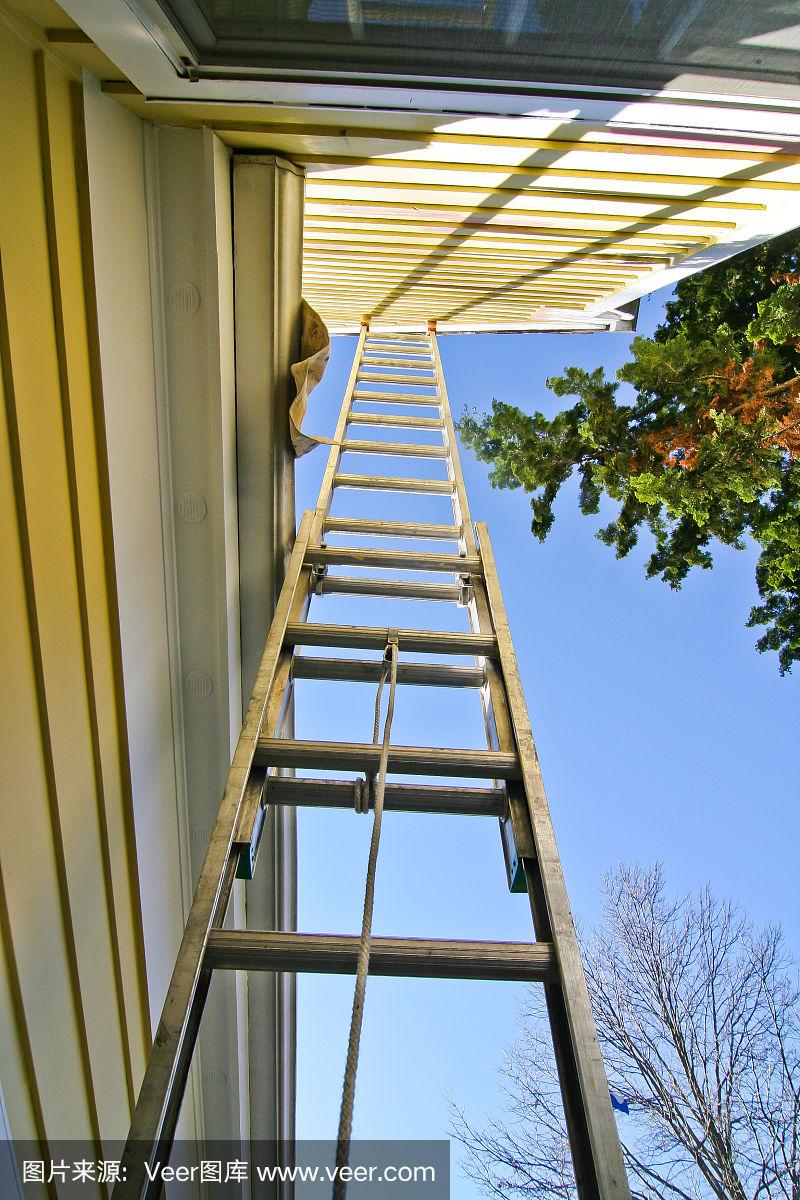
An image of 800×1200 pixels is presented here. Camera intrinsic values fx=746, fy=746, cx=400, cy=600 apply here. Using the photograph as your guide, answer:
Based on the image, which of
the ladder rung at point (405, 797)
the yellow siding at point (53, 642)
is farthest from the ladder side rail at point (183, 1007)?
the yellow siding at point (53, 642)

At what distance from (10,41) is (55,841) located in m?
2.10

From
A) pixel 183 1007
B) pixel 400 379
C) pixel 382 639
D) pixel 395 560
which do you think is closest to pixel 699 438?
pixel 400 379

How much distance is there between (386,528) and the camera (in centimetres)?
317

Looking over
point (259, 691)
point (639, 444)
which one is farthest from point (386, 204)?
point (639, 444)

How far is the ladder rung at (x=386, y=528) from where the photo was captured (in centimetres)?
316

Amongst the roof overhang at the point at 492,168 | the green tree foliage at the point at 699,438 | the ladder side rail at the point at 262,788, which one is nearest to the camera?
the ladder side rail at the point at 262,788

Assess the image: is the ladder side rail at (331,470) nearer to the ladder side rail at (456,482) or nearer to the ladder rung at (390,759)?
the ladder side rail at (456,482)

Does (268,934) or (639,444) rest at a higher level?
(639,444)

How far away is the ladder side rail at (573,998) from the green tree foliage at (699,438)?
4.54m

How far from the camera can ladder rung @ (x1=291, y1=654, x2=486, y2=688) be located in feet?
7.59

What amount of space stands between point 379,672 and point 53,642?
94cm

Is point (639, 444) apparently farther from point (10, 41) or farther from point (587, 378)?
point (10, 41)

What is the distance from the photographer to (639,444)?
6.77m

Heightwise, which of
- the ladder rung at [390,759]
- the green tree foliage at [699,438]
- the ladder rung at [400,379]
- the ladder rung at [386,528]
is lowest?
the ladder rung at [390,759]
